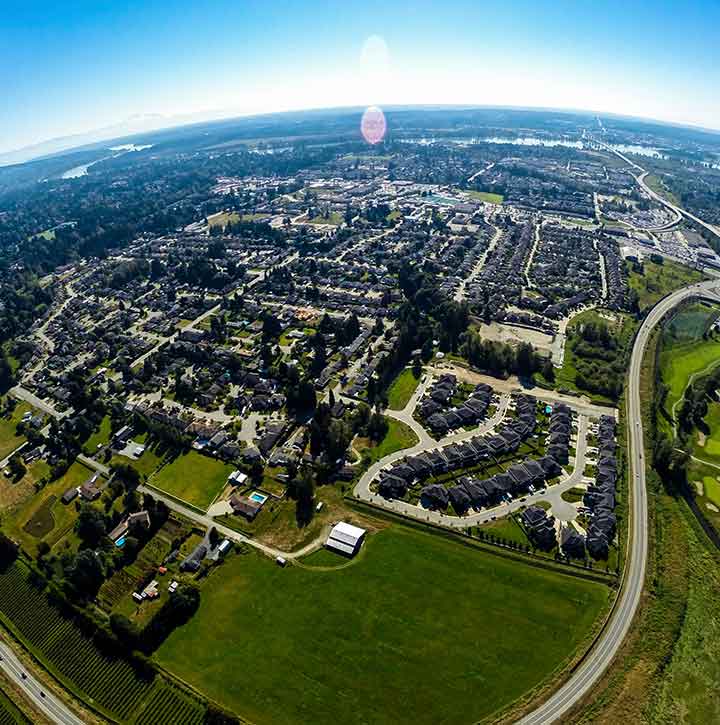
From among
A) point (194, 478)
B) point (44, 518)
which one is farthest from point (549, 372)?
point (44, 518)

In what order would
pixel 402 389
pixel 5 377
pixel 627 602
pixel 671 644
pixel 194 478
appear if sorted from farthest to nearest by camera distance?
pixel 5 377
pixel 402 389
pixel 194 478
pixel 627 602
pixel 671 644

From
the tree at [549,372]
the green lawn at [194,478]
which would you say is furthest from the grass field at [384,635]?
the tree at [549,372]

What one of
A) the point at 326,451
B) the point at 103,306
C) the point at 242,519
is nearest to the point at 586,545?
the point at 326,451

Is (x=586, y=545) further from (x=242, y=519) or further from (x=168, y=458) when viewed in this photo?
(x=168, y=458)

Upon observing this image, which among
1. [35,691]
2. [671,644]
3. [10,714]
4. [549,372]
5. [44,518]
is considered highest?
[549,372]

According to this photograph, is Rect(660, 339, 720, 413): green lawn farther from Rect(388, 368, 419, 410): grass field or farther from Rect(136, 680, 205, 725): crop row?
Rect(136, 680, 205, 725): crop row

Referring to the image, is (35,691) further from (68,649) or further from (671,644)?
(671,644)
